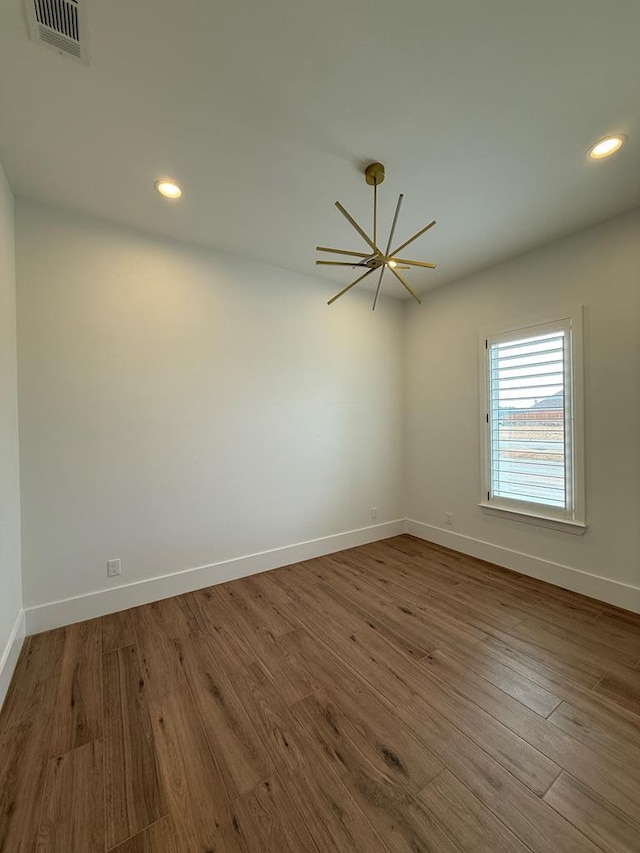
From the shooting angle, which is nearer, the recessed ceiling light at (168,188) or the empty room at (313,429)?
the empty room at (313,429)

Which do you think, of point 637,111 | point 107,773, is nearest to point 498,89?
point 637,111

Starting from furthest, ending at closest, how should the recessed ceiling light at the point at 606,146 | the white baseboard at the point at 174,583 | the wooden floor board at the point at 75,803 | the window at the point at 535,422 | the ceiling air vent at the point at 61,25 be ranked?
the window at the point at 535,422, the white baseboard at the point at 174,583, the recessed ceiling light at the point at 606,146, the ceiling air vent at the point at 61,25, the wooden floor board at the point at 75,803

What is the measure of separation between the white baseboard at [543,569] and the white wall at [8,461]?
3.65 meters

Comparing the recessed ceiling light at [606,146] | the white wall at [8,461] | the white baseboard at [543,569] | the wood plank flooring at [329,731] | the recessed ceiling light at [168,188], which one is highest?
the recessed ceiling light at [168,188]

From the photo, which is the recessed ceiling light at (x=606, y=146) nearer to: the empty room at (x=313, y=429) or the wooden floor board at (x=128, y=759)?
the empty room at (x=313, y=429)

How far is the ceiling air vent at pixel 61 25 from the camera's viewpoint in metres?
1.21

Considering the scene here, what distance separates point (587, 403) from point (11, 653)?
4.21 metres

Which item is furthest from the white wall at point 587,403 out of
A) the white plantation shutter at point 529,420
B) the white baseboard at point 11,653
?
the white baseboard at point 11,653

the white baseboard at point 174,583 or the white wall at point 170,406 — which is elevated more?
the white wall at point 170,406

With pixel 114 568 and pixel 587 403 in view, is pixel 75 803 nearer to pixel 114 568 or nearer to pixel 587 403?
pixel 114 568

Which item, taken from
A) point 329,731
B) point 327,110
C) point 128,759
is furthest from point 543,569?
point 327,110

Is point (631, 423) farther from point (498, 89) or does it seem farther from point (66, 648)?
point (66, 648)

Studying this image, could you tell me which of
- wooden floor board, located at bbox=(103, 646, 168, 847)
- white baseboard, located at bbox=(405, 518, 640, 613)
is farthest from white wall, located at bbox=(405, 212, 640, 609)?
wooden floor board, located at bbox=(103, 646, 168, 847)

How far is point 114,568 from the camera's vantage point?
246cm
